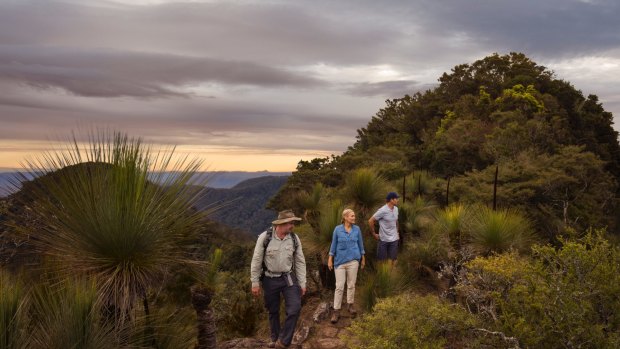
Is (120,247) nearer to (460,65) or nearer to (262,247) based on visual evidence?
(262,247)

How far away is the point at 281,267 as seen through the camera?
5578mm

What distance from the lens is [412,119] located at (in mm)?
43406

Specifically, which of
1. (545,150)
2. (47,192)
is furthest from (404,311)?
(545,150)

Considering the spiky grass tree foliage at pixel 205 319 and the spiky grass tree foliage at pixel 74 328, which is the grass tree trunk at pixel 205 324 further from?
the spiky grass tree foliage at pixel 74 328

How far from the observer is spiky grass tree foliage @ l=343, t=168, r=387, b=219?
10.1 m

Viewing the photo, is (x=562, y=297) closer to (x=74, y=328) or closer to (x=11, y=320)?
(x=74, y=328)

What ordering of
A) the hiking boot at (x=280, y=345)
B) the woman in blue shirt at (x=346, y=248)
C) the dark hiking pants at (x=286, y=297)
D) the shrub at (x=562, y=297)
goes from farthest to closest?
the woman in blue shirt at (x=346, y=248) < the hiking boot at (x=280, y=345) < the dark hiking pants at (x=286, y=297) < the shrub at (x=562, y=297)

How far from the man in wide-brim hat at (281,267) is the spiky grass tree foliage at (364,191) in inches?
181

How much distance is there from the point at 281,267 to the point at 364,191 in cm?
488

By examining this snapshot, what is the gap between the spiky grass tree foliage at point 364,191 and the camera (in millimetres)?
10133

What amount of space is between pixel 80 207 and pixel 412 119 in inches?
1633

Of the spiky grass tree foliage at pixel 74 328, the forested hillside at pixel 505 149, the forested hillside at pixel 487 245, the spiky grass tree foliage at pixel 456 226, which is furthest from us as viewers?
the forested hillside at pixel 505 149

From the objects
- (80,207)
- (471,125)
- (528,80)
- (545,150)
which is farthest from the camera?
(528,80)

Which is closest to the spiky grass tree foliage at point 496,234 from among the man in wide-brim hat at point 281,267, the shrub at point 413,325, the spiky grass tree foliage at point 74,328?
the shrub at point 413,325
